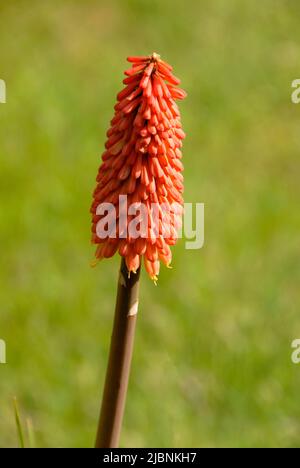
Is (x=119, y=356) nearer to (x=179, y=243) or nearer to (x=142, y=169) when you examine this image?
(x=142, y=169)

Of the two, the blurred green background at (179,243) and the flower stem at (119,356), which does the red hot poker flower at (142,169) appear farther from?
the blurred green background at (179,243)

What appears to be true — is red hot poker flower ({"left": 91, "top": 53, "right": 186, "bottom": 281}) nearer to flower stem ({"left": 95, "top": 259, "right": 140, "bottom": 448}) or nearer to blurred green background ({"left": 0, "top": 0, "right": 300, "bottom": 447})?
flower stem ({"left": 95, "top": 259, "right": 140, "bottom": 448})

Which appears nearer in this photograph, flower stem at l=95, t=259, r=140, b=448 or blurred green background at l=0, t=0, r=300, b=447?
flower stem at l=95, t=259, r=140, b=448

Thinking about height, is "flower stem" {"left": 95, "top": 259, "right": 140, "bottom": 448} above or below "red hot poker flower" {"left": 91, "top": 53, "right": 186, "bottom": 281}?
below

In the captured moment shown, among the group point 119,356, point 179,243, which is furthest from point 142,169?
point 179,243

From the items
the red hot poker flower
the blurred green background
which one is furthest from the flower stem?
the blurred green background

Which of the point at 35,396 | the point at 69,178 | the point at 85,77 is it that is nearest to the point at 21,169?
the point at 69,178

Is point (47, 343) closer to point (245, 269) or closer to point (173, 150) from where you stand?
point (245, 269)
